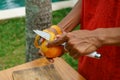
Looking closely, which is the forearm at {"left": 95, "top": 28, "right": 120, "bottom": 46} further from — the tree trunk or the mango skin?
the tree trunk

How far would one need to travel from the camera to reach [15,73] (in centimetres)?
204

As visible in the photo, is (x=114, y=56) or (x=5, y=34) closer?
(x=114, y=56)

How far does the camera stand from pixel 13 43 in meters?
5.45

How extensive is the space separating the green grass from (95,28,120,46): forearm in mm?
3221

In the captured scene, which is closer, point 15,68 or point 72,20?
point 72,20

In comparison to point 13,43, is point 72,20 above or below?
above

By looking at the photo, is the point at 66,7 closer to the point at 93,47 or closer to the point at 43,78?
the point at 43,78

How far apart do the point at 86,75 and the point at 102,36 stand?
0.54 meters

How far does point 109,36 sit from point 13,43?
168 inches

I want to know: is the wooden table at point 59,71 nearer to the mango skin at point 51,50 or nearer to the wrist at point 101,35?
the mango skin at point 51,50

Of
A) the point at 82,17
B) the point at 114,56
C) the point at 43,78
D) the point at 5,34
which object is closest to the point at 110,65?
the point at 114,56

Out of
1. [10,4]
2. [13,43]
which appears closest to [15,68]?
[13,43]

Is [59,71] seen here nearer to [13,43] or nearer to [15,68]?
[15,68]

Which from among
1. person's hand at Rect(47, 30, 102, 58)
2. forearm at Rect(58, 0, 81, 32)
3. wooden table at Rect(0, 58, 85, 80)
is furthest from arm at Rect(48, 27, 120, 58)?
wooden table at Rect(0, 58, 85, 80)
